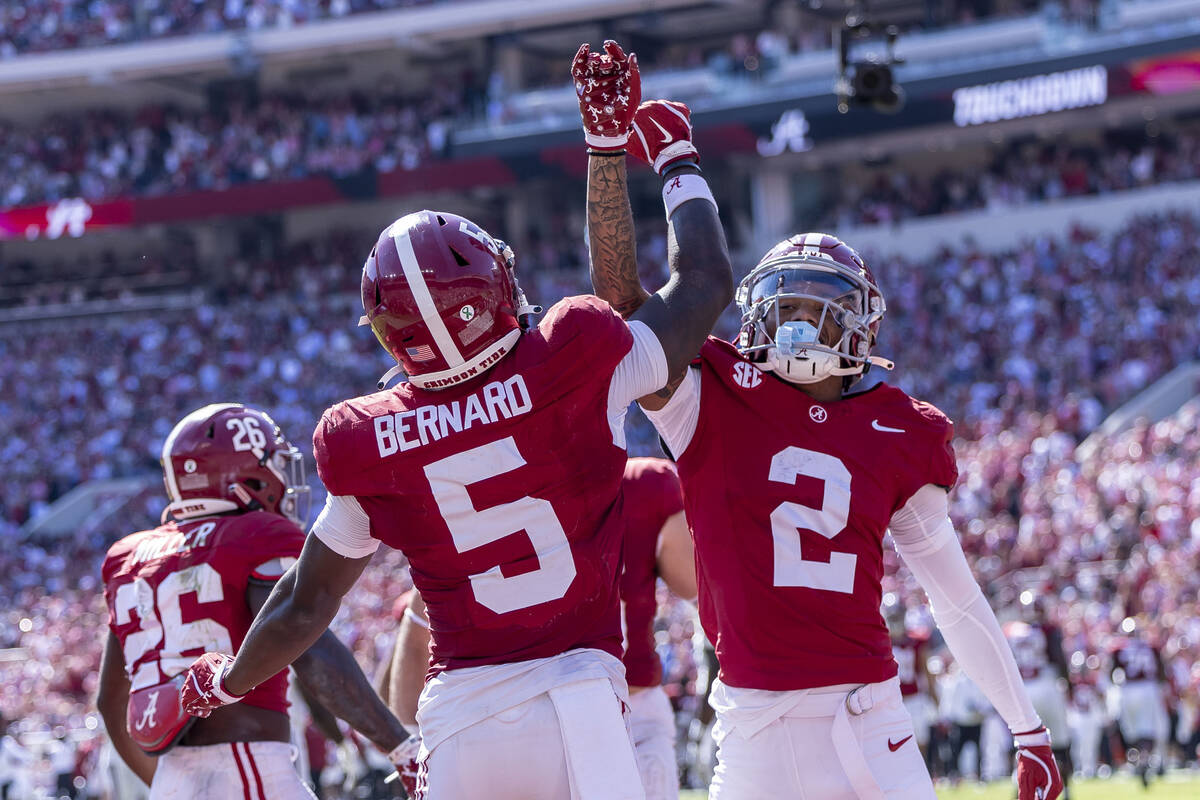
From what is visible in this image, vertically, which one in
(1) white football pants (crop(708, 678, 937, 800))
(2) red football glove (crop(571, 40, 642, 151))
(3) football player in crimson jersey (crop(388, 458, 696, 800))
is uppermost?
(2) red football glove (crop(571, 40, 642, 151))

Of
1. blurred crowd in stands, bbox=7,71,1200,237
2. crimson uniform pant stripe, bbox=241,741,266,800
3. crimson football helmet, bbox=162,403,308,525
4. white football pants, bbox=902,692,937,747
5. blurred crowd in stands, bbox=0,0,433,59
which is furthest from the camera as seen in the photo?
blurred crowd in stands, bbox=0,0,433,59

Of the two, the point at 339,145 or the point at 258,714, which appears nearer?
the point at 258,714

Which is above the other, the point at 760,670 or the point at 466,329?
the point at 466,329

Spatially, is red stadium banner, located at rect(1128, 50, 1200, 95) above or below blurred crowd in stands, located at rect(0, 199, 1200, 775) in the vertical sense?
above

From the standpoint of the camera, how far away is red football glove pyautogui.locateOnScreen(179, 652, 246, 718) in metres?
3.40

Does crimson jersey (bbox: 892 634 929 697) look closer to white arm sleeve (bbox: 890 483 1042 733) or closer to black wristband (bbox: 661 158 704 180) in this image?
white arm sleeve (bbox: 890 483 1042 733)

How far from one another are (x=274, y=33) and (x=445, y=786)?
2875cm

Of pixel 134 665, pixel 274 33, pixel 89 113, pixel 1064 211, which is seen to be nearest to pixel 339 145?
pixel 274 33

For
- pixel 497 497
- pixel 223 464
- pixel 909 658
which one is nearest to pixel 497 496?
pixel 497 497

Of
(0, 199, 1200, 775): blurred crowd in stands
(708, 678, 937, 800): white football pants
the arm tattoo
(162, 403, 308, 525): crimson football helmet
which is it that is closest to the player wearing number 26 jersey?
the arm tattoo

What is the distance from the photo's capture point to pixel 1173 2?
24312 mm

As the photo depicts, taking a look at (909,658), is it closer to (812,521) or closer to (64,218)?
(812,521)

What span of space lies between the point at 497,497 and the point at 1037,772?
153 cm

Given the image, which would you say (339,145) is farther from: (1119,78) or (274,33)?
(1119,78)
